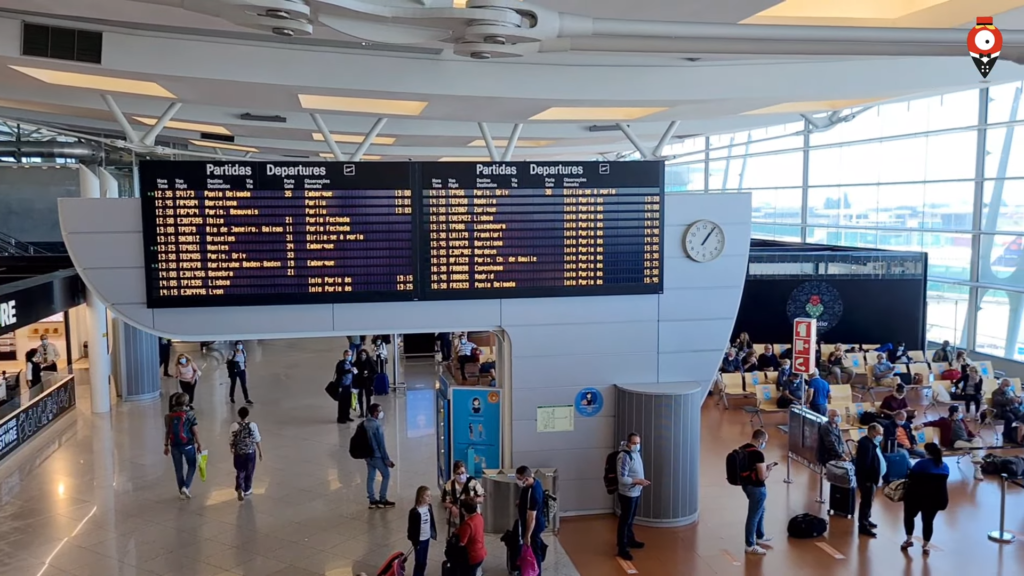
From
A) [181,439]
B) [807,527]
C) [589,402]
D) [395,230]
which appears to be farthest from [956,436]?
[181,439]

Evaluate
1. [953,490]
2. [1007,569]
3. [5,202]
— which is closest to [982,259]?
[953,490]

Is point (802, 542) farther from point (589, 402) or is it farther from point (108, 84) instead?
point (108, 84)

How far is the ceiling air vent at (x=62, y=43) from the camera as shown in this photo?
Answer: 8.16m

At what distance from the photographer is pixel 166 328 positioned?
27.9 ft

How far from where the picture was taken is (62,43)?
8.27 m

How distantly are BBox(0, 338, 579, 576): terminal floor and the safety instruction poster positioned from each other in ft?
4.54

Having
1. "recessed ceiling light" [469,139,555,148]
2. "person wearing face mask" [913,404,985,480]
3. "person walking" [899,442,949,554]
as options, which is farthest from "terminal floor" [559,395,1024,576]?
"recessed ceiling light" [469,139,555,148]

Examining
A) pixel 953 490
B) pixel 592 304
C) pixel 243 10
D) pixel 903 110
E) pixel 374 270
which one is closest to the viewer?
pixel 243 10

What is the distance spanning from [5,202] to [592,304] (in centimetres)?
3027

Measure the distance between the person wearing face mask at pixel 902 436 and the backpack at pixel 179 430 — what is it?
936 cm

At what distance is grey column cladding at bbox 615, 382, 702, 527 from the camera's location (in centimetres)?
941

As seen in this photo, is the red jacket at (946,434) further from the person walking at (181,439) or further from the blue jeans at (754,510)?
the person walking at (181,439)

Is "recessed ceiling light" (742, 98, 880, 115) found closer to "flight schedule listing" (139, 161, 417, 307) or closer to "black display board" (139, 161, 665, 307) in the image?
"black display board" (139, 161, 665, 307)

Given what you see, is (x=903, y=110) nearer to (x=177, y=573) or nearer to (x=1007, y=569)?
(x=1007, y=569)
